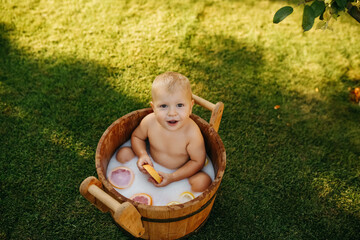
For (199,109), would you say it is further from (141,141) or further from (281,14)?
A: (281,14)

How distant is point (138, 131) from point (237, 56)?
1840 mm

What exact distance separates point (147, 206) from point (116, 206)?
180 mm

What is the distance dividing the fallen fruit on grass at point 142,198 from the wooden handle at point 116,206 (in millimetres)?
296

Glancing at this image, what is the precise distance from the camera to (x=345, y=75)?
3594 millimetres

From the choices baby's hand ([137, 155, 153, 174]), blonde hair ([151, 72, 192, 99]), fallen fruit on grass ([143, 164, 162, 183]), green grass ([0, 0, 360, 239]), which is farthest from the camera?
green grass ([0, 0, 360, 239])

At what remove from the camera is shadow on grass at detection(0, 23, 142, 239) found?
7.59 feet

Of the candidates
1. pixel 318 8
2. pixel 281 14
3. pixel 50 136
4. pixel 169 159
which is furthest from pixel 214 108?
pixel 50 136

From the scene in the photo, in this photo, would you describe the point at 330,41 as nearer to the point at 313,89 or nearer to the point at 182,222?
the point at 313,89

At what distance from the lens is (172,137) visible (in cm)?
221

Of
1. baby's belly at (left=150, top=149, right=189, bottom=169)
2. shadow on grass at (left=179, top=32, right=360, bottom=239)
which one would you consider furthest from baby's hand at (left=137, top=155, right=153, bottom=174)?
shadow on grass at (left=179, top=32, right=360, bottom=239)

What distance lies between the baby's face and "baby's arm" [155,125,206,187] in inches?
6.8

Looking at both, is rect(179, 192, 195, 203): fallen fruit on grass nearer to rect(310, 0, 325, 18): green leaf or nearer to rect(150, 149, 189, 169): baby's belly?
rect(150, 149, 189, 169): baby's belly

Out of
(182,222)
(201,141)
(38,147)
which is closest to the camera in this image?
(182,222)

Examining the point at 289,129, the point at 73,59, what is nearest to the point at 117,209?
the point at 289,129
